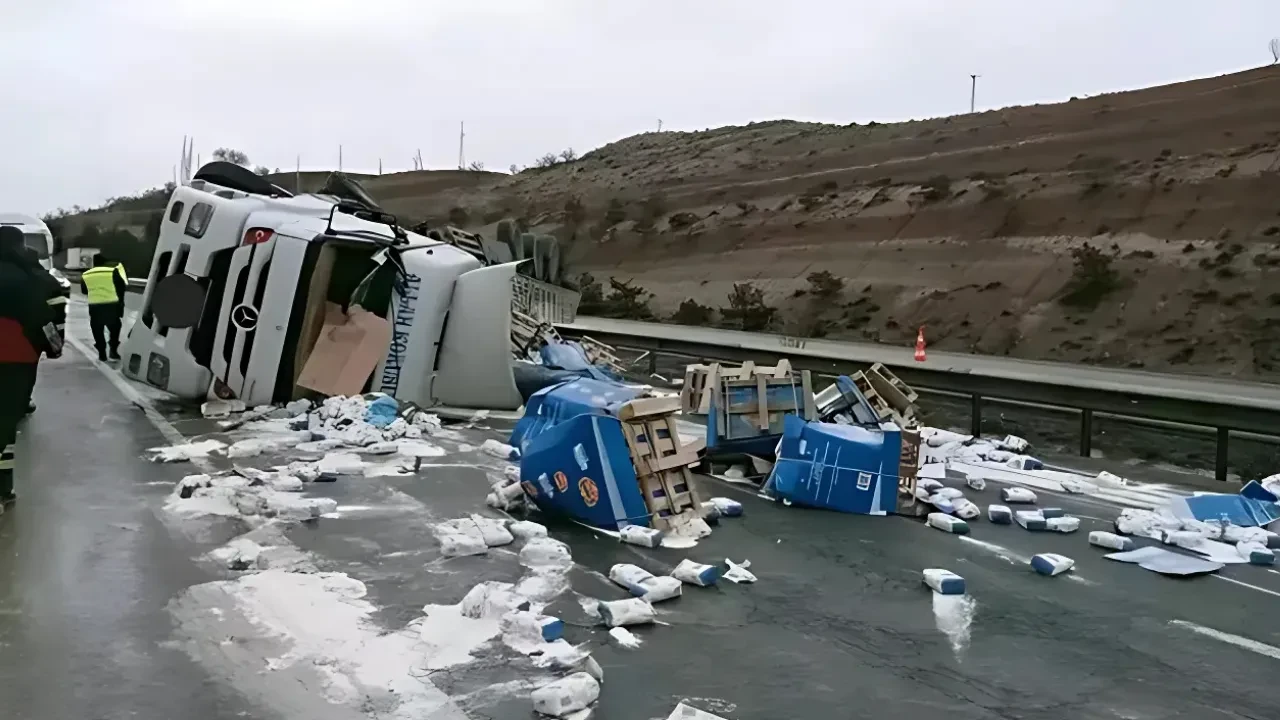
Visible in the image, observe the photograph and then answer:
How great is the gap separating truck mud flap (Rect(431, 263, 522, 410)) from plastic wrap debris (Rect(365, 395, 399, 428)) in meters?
1.14

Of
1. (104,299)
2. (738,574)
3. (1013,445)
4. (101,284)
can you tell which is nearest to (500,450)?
(738,574)

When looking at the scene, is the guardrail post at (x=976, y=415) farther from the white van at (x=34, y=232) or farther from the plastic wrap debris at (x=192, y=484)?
the white van at (x=34, y=232)

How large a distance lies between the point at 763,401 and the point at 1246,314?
21624 millimetres

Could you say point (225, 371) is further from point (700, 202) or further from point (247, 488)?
point (700, 202)

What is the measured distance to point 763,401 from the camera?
344 inches

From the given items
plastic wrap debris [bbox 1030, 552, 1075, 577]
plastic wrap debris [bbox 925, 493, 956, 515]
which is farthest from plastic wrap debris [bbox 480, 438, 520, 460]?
plastic wrap debris [bbox 1030, 552, 1075, 577]

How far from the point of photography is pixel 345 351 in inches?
470

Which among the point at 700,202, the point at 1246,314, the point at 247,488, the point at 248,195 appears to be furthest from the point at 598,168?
the point at 247,488

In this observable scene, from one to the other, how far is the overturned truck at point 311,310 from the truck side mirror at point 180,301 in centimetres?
1

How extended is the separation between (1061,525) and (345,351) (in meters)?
7.80

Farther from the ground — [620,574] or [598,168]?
[598,168]

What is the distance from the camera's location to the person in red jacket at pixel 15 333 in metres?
7.26

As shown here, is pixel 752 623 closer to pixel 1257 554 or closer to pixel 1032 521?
pixel 1032 521

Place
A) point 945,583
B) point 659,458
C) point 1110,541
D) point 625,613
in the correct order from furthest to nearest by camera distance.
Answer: point 659,458
point 1110,541
point 945,583
point 625,613
